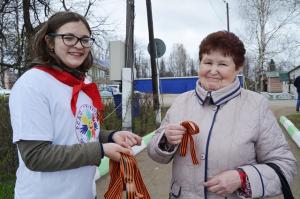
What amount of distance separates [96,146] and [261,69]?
40159mm

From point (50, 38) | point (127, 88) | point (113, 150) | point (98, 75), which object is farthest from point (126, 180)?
point (98, 75)

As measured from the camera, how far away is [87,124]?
2.12m

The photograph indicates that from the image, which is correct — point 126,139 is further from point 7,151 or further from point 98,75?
point 98,75

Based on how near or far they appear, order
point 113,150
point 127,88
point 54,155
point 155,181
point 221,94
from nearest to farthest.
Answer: point 54,155
point 113,150
point 221,94
point 155,181
point 127,88

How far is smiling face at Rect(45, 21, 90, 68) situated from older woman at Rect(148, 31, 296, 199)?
2.14ft

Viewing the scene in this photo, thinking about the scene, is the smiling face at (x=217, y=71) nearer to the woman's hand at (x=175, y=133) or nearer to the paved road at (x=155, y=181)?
the woman's hand at (x=175, y=133)

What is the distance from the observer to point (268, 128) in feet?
7.29

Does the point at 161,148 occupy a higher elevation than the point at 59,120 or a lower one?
lower

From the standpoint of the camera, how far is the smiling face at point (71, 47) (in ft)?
6.87

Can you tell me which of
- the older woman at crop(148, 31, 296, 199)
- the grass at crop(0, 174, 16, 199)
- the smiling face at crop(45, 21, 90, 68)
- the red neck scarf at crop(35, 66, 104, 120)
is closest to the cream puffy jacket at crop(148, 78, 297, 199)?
the older woman at crop(148, 31, 296, 199)

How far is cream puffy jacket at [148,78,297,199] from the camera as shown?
2203 mm

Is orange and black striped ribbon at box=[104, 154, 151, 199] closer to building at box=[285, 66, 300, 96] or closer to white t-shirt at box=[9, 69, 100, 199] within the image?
white t-shirt at box=[9, 69, 100, 199]

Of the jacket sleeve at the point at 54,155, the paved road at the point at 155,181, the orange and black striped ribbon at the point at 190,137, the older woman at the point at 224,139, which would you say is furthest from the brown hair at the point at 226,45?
the paved road at the point at 155,181

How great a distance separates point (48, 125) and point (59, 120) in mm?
75
